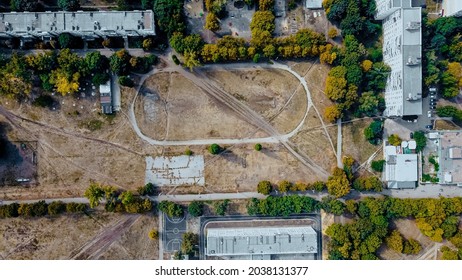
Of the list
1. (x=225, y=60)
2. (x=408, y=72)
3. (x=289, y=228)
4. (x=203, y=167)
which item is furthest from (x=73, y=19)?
(x=408, y=72)

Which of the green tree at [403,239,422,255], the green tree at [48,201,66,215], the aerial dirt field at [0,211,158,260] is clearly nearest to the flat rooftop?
the green tree at [403,239,422,255]

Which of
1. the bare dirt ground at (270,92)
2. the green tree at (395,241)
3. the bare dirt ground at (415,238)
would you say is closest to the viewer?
the green tree at (395,241)

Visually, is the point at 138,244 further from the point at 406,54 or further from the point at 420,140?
the point at 406,54

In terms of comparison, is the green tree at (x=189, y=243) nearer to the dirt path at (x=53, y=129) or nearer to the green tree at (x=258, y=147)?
the dirt path at (x=53, y=129)

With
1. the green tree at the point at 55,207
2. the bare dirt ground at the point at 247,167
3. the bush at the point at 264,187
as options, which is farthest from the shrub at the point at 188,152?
the green tree at the point at 55,207
